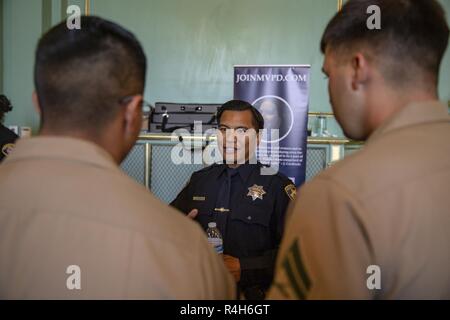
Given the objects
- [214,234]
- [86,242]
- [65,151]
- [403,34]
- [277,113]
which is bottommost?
[214,234]

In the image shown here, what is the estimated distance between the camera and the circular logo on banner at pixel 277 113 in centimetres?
416

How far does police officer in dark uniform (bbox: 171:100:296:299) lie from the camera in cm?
226

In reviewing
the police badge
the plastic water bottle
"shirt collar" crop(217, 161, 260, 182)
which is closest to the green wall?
"shirt collar" crop(217, 161, 260, 182)

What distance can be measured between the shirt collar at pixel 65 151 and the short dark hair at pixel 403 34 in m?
0.62

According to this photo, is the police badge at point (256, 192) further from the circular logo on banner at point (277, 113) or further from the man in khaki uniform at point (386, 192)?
the circular logo on banner at point (277, 113)

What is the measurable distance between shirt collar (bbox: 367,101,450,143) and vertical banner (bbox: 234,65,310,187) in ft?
10.2

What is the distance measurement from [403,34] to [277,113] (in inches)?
124

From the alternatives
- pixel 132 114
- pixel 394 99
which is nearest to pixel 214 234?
pixel 132 114

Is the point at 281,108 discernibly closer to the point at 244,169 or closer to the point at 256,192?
the point at 244,169

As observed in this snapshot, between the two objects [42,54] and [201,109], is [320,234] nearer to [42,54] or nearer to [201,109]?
[42,54]

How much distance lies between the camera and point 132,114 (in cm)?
108

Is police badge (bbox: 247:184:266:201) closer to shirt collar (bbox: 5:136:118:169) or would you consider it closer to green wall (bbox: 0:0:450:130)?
shirt collar (bbox: 5:136:118:169)

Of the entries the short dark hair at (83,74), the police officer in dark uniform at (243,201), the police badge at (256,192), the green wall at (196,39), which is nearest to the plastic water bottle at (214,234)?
the police officer in dark uniform at (243,201)

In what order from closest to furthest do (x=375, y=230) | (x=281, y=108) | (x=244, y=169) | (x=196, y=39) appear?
A: (x=375, y=230) → (x=244, y=169) → (x=281, y=108) → (x=196, y=39)
